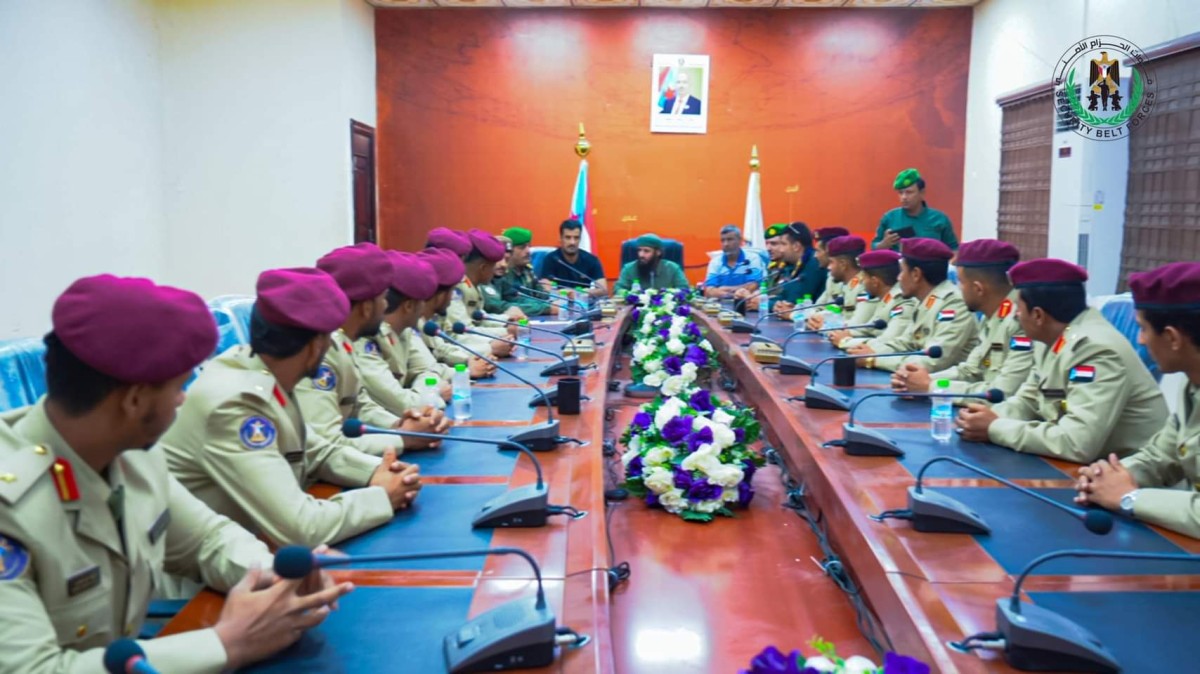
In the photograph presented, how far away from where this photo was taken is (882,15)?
26.2 ft

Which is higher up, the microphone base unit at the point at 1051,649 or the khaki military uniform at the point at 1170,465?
the khaki military uniform at the point at 1170,465

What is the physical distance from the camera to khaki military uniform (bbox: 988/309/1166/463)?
211 cm

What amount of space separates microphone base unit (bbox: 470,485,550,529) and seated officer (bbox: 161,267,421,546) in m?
0.18

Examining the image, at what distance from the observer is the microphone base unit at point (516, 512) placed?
1666 millimetres

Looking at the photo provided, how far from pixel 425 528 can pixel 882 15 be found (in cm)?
760

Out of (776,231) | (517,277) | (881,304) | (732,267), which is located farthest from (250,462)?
(732,267)

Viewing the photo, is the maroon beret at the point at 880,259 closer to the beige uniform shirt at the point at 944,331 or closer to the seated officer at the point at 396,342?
the beige uniform shirt at the point at 944,331

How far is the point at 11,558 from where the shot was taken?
0.99m

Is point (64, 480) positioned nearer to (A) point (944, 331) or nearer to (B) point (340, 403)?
(B) point (340, 403)

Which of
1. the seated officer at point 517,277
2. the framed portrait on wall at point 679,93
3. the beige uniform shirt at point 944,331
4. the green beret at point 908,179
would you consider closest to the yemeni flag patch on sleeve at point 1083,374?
the beige uniform shirt at point 944,331

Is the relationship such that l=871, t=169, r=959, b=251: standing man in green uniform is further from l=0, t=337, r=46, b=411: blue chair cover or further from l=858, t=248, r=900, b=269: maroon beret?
l=0, t=337, r=46, b=411: blue chair cover

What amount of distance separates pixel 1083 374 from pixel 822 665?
152cm

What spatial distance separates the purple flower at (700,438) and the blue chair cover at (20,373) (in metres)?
1.46

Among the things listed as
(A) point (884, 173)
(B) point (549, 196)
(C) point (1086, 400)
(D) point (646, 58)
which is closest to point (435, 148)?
(B) point (549, 196)
